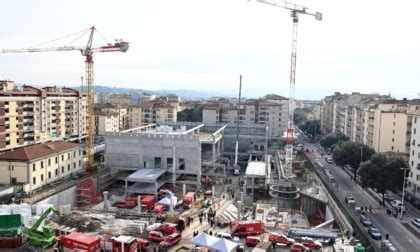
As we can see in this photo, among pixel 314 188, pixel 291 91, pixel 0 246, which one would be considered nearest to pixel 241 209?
pixel 314 188

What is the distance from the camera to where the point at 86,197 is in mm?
53406

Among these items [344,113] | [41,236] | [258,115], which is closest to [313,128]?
[344,113]

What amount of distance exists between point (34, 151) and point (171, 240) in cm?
2771

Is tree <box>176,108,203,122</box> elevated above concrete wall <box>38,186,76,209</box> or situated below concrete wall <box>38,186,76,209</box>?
above

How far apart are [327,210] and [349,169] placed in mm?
38297

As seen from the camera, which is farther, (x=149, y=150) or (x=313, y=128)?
(x=313, y=128)

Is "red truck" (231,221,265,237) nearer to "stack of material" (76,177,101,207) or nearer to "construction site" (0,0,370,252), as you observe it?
"construction site" (0,0,370,252)

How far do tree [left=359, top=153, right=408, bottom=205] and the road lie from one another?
322 centimetres

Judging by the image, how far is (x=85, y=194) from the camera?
53.6 meters

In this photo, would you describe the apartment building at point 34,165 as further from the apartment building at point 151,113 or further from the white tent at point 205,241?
the apartment building at point 151,113

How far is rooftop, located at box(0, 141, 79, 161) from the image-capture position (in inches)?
1968

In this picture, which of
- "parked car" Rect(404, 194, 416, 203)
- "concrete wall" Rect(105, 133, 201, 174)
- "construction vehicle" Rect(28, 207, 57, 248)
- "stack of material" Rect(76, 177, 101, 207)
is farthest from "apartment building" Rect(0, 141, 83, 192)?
"parked car" Rect(404, 194, 416, 203)

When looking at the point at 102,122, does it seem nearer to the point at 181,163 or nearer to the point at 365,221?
the point at 181,163

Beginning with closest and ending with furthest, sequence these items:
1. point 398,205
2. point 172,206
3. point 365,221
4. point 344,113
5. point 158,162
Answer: point 172,206
point 365,221
point 398,205
point 158,162
point 344,113
